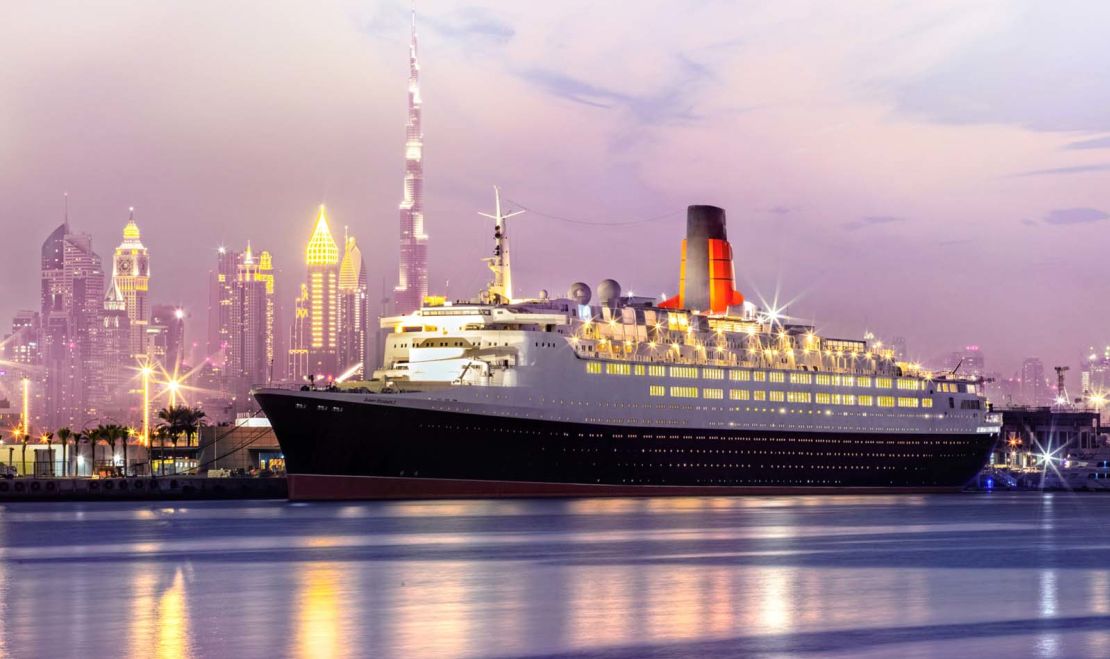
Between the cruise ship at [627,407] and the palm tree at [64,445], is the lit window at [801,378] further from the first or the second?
the palm tree at [64,445]

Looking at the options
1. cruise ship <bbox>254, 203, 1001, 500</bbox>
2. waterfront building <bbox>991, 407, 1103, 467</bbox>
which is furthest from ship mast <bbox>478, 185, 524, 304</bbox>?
waterfront building <bbox>991, 407, 1103, 467</bbox>

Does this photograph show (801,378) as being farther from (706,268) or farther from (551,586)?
(551,586)

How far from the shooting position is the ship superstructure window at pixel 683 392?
279 ft

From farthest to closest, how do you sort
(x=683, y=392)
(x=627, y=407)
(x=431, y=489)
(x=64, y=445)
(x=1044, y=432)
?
(x=1044, y=432)
(x=64, y=445)
(x=683, y=392)
(x=627, y=407)
(x=431, y=489)

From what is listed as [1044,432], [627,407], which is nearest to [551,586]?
[627,407]

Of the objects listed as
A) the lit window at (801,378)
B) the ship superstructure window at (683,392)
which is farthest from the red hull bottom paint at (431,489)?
the lit window at (801,378)

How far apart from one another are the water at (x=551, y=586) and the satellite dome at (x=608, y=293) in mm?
21762

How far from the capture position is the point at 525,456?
3036 inches

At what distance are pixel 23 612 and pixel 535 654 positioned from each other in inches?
493

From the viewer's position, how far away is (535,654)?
27.3 m

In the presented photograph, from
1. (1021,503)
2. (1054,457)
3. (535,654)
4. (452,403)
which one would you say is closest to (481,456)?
(452,403)

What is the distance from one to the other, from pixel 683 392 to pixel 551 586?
4736 centimetres

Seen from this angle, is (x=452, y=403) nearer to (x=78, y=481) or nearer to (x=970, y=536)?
(x=970, y=536)

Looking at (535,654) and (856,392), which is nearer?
(535,654)
